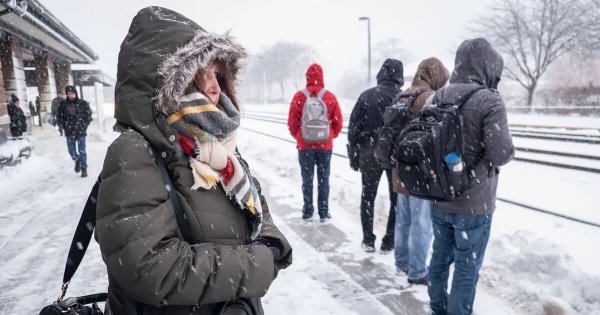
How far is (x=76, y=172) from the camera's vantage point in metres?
9.62

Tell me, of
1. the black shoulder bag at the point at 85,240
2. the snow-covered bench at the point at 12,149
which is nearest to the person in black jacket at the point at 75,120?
the snow-covered bench at the point at 12,149

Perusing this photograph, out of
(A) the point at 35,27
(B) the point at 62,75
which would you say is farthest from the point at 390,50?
(A) the point at 35,27

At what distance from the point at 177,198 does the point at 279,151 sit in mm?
10583

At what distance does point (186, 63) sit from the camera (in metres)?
1.47

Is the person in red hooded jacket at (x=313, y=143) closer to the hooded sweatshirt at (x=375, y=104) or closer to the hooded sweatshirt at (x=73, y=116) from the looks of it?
the hooded sweatshirt at (x=375, y=104)

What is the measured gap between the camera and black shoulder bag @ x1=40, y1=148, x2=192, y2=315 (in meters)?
1.42

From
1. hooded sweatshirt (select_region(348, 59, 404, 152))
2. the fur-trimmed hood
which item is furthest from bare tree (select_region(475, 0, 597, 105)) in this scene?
the fur-trimmed hood

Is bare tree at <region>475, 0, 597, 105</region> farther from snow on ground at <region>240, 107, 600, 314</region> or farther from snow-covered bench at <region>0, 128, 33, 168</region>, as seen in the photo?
snow-covered bench at <region>0, 128, 33, 168</region>

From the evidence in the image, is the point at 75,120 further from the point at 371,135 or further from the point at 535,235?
the point at 535,235

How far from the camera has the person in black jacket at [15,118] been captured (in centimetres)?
1180

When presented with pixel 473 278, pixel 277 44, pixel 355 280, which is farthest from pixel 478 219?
pixel 277 44

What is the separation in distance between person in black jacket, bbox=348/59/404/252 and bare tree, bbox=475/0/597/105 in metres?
31.2

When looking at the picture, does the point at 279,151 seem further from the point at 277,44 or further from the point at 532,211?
the point at 277,44

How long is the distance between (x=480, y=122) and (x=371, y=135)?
1.94 m
